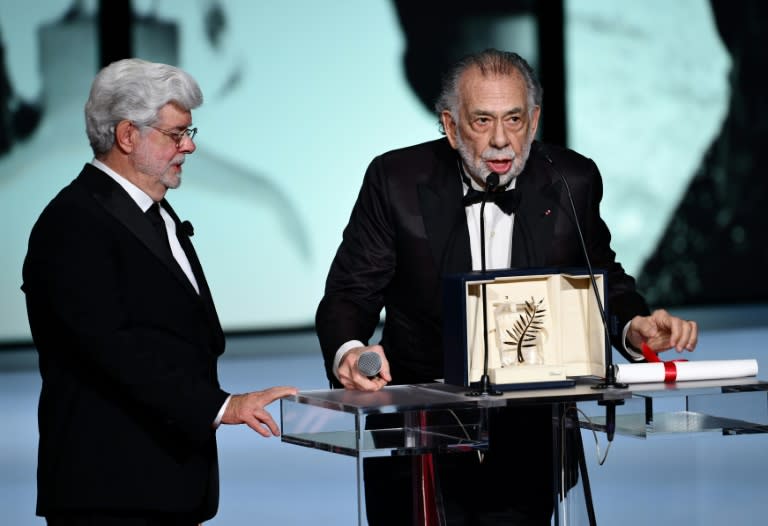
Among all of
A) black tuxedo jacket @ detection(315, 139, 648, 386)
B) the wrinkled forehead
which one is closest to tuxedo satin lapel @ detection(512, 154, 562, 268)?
black tuxedo jacket @ detection(315, 139, 648, 386)

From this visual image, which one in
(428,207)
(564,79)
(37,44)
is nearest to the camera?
(428,207)

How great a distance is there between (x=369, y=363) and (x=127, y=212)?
0.58m

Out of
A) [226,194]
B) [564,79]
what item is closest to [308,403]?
[226,194]

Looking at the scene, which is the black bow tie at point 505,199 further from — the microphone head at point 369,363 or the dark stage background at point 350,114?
the dark stage background at point 350,114

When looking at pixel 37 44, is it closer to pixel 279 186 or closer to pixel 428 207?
pixel 279 186

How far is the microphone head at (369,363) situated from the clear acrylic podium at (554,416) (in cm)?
5

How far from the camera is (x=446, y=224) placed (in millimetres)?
3285

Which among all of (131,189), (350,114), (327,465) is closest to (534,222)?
(131,189)

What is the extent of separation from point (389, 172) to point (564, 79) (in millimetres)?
6235

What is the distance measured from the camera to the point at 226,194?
8.91 m

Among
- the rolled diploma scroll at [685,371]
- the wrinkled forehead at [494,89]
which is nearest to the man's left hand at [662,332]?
the rolled diploma scroll at [685,371]

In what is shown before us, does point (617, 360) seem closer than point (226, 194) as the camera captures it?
Yes

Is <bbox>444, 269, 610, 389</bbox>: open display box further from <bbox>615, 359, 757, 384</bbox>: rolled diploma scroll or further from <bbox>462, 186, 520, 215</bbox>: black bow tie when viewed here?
<bbox>462, 186, 520, 215</bbox>: black bow tie

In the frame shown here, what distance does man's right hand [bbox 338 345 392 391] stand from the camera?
9.17 feet
